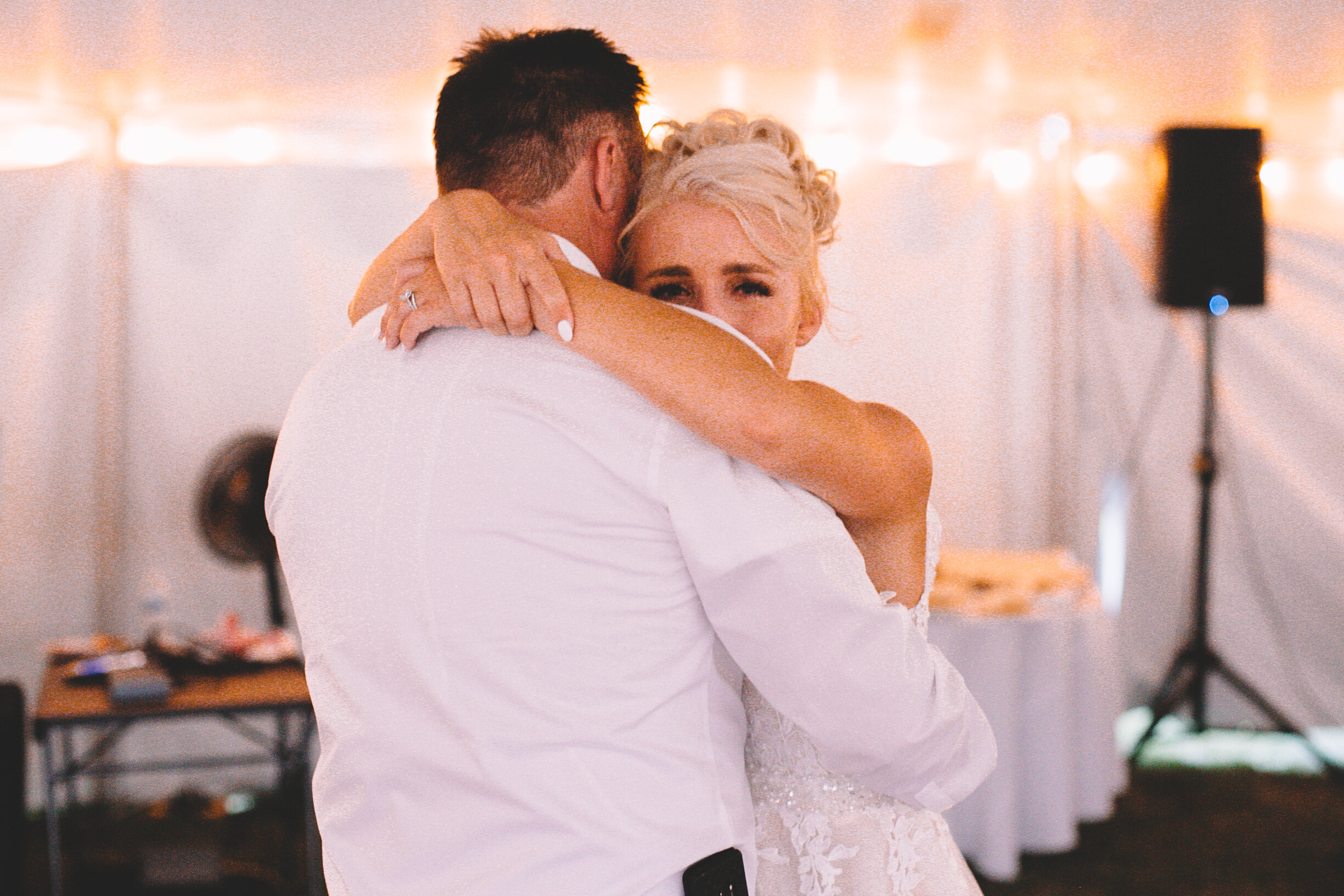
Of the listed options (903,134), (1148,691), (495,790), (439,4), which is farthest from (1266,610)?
(495,790)

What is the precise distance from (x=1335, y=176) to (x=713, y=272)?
5.37 meters

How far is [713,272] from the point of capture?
56.5 inches

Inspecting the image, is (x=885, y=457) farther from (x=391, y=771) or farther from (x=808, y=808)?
(x=391, y=771)

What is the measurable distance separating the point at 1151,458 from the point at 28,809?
5484mm

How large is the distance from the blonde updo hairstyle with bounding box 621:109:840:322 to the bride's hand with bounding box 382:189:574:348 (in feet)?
0.91

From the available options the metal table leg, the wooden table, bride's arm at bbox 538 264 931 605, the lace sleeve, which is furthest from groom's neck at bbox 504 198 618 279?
the metal table leg

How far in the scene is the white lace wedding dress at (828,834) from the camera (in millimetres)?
1336

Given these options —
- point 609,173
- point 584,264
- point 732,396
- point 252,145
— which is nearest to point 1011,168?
point 252,145

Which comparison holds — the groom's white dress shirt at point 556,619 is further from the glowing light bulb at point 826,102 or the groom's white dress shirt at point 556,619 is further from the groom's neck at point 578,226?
the glowing light bulb at point 826,102

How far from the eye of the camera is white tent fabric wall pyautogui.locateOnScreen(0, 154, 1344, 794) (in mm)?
4598

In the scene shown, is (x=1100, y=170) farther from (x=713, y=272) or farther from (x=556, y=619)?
(x=556, y=619)

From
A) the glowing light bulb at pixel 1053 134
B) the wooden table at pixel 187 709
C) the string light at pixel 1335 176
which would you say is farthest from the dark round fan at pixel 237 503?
the string light at pixel 1335 176

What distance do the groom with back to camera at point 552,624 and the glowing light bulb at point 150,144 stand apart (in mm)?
4312

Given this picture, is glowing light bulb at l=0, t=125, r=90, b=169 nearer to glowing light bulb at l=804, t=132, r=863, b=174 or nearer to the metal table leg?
the metal table leg
